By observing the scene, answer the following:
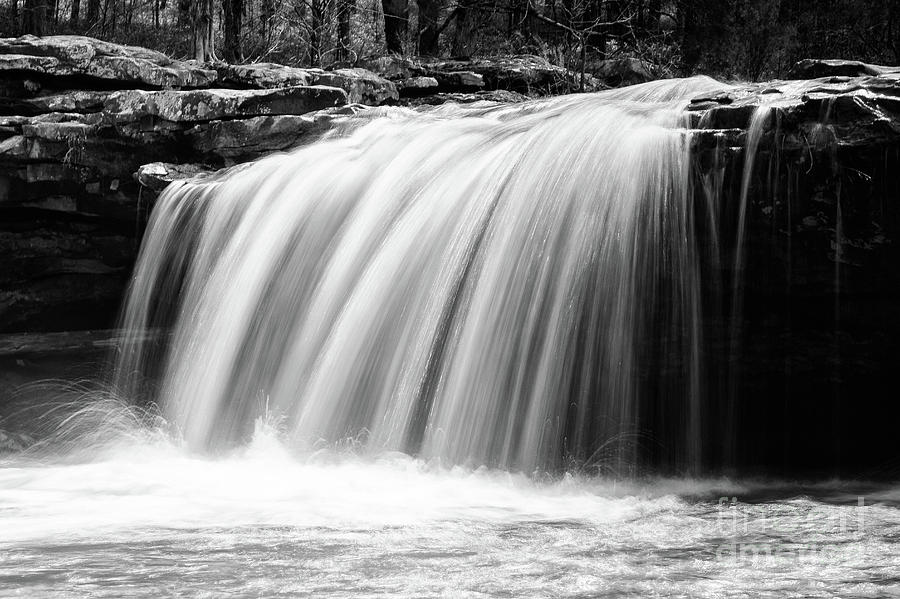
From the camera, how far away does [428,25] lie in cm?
1678

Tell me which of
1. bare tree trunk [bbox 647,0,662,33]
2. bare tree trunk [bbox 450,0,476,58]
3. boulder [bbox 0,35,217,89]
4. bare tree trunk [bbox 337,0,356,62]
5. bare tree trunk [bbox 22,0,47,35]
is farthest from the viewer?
bare tree trunk [bbox 337,0,356,62]

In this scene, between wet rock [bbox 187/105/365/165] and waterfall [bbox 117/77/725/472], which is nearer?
waterfall [bbox 117/77/725/472]

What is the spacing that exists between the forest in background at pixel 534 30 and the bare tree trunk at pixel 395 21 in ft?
0.07

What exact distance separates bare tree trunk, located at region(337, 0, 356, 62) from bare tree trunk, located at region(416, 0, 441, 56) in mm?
1597

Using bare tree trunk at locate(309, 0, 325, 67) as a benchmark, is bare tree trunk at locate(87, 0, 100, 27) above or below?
above

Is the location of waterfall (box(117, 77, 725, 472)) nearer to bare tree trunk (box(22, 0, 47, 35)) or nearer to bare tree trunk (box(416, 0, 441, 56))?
bare tree trunk (box(416, 0, 441, 56))

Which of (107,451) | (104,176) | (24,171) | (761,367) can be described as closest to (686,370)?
(761,367)

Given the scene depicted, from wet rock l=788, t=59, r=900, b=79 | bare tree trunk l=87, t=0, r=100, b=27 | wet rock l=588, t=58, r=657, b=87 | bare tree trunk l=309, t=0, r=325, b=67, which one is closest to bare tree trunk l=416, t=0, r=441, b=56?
bare tree trunk l=309, t=0, r=325, b=67

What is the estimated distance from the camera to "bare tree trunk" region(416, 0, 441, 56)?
54.2ft

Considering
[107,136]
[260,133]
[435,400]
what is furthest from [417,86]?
[435,400]

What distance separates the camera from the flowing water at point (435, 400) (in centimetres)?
378

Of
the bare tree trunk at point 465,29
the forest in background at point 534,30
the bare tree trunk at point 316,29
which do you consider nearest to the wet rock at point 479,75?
the forest in background at point 534,30

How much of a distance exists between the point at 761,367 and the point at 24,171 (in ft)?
22.2

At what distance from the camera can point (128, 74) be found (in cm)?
971
